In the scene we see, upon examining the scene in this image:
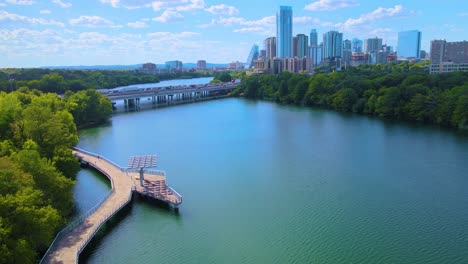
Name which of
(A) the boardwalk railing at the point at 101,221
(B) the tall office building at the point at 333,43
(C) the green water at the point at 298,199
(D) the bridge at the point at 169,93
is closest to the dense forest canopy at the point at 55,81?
(D) the bridge at the point at 169,93

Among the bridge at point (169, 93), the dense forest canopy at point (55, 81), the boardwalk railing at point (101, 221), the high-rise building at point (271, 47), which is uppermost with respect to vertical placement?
the high-rise building at point (271, 47)

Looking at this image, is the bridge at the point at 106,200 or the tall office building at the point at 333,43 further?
the tall office building at the point at 333,43

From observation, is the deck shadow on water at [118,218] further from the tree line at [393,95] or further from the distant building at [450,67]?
the distant building at [450,67]

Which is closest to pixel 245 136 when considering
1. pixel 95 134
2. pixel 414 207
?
pixel 95 134

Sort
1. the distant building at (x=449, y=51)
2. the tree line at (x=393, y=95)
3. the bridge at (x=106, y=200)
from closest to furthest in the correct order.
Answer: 1. the bridge at (x=106, y=200)
2. the tree line at (x=393, y=95)
3. the distant building at (x=449, y=51)

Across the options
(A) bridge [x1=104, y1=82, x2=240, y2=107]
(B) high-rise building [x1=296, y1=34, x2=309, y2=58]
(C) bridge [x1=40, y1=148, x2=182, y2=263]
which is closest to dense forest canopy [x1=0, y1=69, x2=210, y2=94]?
(A) bridge [x1=104, y1=82, x2=240, y2=107]

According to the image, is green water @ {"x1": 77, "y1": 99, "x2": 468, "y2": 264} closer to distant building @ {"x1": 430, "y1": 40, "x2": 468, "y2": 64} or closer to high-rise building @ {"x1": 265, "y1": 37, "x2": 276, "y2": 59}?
distant building @ {"x1": 430, "y1": 40, "x2": 468, "y2": 64}

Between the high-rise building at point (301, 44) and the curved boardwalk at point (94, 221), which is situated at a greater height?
the high-rise building at point (301, 44)

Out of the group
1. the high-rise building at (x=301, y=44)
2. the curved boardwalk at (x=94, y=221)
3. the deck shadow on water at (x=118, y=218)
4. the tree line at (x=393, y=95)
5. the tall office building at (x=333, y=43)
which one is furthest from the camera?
the tall office building at (x=333, y=43)
